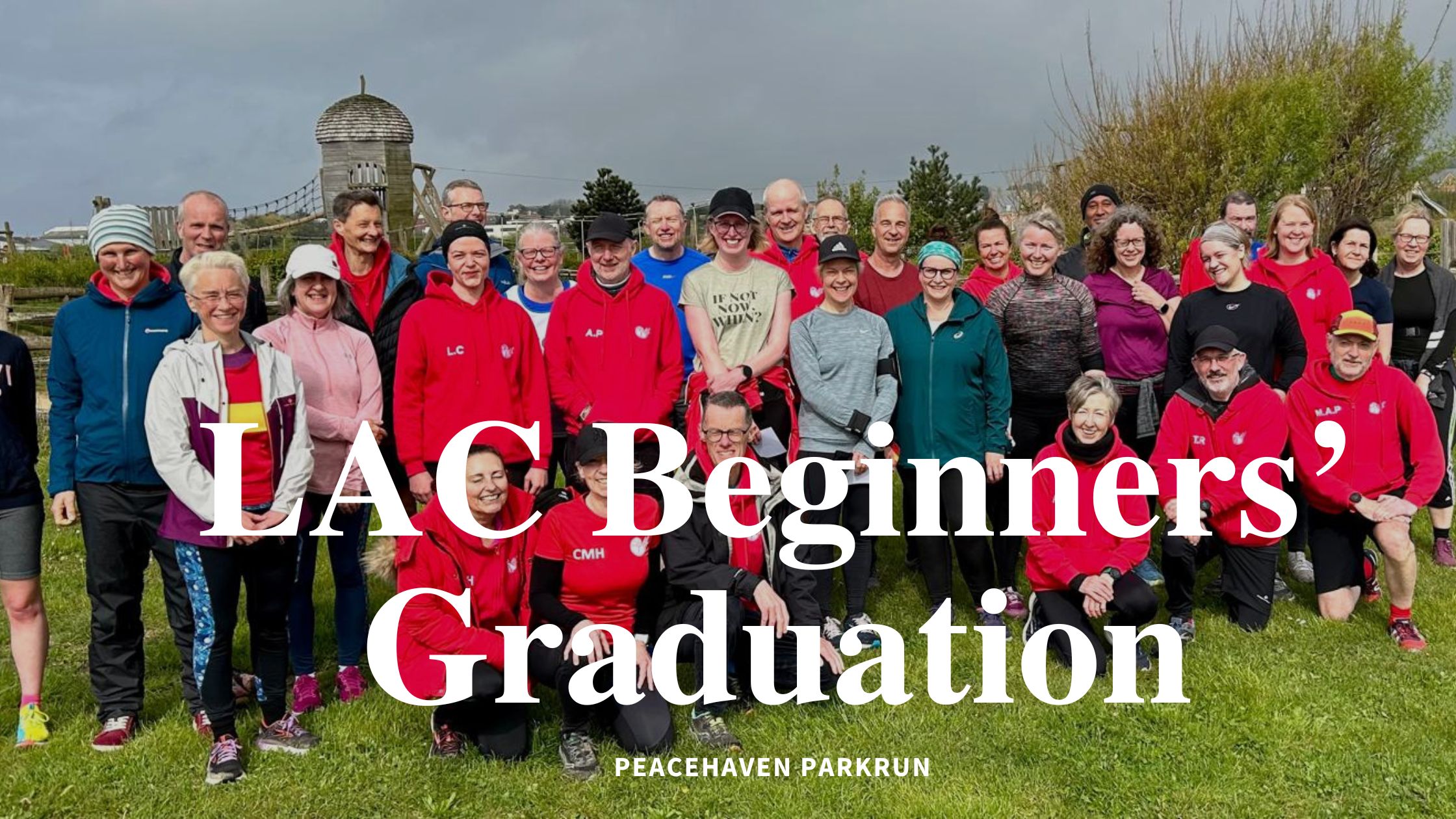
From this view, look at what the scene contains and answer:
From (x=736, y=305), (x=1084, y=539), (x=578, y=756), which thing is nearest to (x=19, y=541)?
(x=578, y=756)

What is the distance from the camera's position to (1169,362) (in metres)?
5.91

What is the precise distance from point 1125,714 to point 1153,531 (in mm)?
3157

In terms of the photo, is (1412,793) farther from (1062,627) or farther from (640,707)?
(640,707)

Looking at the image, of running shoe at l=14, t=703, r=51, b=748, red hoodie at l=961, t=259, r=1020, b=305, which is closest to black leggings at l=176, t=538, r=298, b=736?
running shoe at l=14, t=703, r=51, b=748

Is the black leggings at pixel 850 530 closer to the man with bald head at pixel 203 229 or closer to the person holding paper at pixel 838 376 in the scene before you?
the person holding paper at pixel 838 376

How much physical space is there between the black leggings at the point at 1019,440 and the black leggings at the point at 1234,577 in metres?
0.82

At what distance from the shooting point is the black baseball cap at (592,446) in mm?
4375

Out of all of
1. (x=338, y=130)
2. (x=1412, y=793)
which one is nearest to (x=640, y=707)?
(x=1412, y=793)

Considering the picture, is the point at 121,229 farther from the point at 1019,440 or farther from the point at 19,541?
the point at 1019,440

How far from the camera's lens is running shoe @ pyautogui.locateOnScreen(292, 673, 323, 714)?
4.79m

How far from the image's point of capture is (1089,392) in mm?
5137

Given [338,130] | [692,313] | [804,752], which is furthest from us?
[338,130]

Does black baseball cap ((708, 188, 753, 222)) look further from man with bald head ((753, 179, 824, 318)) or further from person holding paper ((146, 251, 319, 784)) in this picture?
person holding paper ((146, 251, 319, 784))

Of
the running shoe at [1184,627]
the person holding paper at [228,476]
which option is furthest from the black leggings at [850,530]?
the person holding paper at [228,476]
